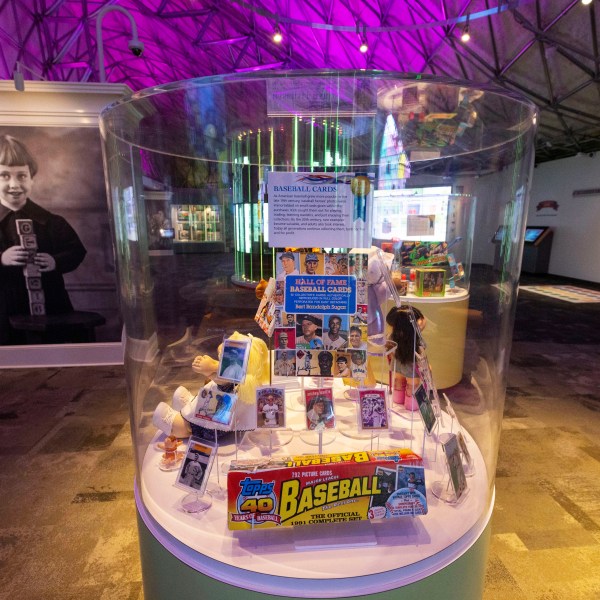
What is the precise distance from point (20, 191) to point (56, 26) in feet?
46.3

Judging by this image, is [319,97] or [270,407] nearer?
[319,97]

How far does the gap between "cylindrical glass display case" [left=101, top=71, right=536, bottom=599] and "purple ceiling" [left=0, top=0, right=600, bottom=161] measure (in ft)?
11.8

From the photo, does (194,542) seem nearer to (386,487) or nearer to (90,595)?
(386,487)

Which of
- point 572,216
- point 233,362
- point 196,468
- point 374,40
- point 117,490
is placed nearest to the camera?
point 196,468

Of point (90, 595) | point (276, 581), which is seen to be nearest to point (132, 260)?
point (276, 581)

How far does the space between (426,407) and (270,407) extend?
0.51 m

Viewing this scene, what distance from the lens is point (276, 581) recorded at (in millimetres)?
983

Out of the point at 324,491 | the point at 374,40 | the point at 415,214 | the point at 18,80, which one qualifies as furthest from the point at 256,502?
the point at 374,40

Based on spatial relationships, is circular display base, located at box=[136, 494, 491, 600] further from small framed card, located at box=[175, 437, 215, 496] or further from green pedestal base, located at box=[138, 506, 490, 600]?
small framed card, located at box=[175, 437, 215, 496]

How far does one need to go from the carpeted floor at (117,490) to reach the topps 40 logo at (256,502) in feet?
3.85

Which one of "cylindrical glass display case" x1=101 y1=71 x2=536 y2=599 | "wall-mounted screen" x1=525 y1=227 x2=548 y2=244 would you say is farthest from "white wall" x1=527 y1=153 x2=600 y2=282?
"cylindrical glass display case" x1=101 y1=71 x2=536 y2=599

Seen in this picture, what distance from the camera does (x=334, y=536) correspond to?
1.11 meters

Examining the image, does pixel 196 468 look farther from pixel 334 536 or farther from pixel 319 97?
pixel 319 97

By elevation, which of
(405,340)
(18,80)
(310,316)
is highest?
(18,80)
